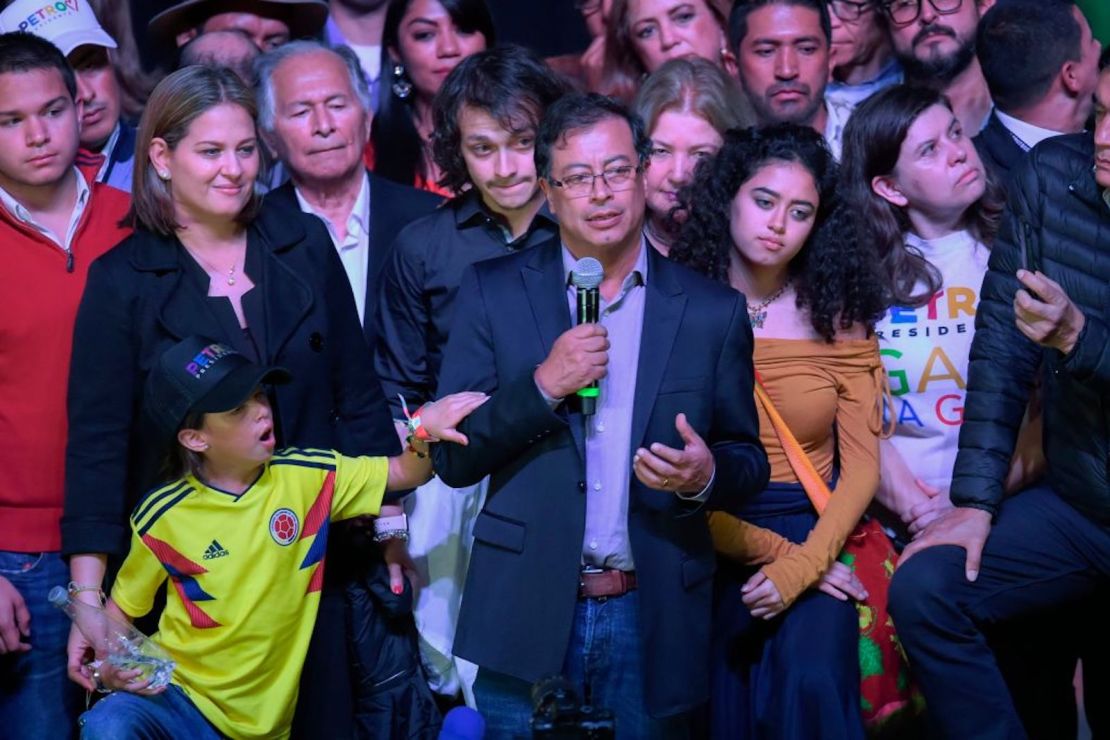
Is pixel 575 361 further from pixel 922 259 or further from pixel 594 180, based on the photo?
pixel 922 259

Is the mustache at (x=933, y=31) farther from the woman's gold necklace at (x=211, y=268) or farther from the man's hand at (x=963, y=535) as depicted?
the woman's gold necklace at (x=211, y=268)

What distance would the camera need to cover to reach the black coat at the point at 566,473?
3363 mm

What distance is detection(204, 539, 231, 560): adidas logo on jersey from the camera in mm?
3473

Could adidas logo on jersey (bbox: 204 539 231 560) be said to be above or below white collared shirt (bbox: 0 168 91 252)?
below

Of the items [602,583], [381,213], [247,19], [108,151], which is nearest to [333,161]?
[381,213]

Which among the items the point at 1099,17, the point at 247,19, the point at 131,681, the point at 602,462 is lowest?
the point at 131,681

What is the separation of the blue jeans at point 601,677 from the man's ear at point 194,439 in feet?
2.58

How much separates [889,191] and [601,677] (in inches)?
65.3

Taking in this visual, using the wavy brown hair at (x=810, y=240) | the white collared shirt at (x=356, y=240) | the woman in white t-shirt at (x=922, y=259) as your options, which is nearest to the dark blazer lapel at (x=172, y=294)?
the white collared shirt at (x=356, y=240)

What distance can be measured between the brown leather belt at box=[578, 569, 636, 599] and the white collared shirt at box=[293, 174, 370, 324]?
53.8 inches

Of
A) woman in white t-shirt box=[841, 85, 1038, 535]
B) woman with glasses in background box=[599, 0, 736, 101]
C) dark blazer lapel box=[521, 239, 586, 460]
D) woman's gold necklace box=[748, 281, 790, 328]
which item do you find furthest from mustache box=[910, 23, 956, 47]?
dark blazer lapel box=[521, 239, 586, 460]

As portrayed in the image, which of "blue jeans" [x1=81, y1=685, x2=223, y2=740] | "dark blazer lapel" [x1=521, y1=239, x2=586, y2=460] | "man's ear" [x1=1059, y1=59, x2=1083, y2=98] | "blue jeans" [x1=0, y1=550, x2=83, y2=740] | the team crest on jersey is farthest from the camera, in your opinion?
"man's ear" [x1=1059, y1=59, x2=1083, y2=98]

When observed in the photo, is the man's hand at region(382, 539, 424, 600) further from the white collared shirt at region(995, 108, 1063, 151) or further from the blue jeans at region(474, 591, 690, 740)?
the white collared shirt at region(995, 108, 1063, 151)

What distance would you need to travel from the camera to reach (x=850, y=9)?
5.19 m
